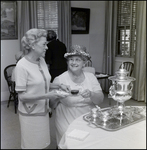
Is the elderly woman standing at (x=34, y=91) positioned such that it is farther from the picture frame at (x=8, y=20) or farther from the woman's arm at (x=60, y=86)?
the picture frame at (x=8, y=20)

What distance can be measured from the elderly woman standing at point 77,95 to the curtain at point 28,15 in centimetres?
50

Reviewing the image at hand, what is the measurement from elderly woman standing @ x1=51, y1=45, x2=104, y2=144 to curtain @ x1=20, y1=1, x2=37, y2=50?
1.65 ft

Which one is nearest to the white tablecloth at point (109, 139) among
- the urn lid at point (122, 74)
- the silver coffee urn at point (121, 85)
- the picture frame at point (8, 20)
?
the silver coffee urn at point (121, 85)

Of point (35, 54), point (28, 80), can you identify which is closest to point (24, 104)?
point (28, 80)

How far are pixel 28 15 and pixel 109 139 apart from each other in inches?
27.6

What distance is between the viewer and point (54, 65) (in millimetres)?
2125

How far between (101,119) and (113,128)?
134 millimetres

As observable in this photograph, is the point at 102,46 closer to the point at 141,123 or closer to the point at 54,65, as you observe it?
the point at 54,65

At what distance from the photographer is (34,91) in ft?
4.37

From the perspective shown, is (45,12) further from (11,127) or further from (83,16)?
(11,127)

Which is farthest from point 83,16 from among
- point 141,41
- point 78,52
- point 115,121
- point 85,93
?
point 115,121

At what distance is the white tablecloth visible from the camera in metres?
1.02

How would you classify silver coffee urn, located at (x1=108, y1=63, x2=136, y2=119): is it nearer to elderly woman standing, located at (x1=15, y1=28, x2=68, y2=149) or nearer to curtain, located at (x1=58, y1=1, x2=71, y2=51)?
elderly woman standing, located at (x1=15, y1=28, x2=68, y2=149)

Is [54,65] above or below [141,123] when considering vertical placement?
above
